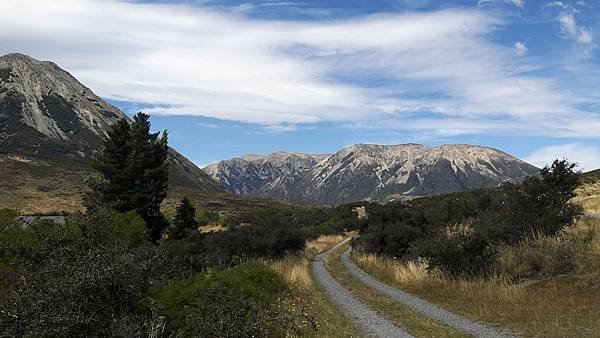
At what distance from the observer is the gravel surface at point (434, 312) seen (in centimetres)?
1019

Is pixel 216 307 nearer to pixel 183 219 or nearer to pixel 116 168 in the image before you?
pixel 183 219

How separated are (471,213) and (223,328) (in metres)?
24.2

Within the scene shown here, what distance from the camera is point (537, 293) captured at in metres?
12.8

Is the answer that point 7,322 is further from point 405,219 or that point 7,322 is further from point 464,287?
point 405,219

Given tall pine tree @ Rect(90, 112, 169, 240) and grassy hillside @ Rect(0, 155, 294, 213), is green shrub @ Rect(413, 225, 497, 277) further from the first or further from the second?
grassy hillside @ Rect(0, 155, 294, 213)

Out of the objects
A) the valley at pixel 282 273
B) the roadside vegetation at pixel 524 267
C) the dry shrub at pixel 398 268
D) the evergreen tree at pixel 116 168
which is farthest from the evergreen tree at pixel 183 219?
the roadside vegetation at pixel 524 267

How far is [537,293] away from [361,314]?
468 centimetres

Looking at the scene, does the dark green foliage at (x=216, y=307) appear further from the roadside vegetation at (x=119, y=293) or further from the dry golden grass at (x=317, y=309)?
the dry golden grass at (x=317, y=309)

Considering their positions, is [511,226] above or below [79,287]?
above

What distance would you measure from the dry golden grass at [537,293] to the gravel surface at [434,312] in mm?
368

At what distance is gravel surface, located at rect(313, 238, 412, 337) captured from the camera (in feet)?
34.9

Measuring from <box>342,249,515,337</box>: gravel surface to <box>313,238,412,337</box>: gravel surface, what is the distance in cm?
120

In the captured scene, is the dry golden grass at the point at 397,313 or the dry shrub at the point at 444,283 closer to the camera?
the dry golden grass at the point at 397,313

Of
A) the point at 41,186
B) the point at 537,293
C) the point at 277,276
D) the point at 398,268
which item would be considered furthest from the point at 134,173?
the point at 41,186
